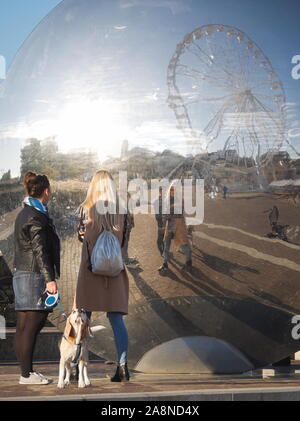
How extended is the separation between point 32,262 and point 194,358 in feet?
4.35

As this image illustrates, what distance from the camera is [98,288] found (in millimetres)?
7055

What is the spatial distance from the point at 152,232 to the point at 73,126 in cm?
90

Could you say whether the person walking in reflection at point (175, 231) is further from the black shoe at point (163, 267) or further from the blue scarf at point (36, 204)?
the blue scarf at point (36, 204)

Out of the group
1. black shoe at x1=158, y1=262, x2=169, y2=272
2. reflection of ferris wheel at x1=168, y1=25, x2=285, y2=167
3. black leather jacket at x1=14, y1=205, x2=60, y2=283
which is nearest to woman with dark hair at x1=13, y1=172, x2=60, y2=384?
black leather jacket at x1=14, y1=205, x2=60, y2=283

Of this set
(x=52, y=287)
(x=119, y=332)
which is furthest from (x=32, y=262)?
(x=119, y=332)

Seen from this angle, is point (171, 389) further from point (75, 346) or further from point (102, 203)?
point (102, 203)

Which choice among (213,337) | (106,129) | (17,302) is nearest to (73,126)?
(106,129)

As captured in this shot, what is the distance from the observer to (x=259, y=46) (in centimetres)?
709

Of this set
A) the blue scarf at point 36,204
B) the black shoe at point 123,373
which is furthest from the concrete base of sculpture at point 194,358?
the blue scarf at point 36,204

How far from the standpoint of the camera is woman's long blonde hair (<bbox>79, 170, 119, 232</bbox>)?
6.86m

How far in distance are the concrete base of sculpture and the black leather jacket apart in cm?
92

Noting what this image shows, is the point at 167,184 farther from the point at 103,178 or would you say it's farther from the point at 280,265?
the point at 280,265

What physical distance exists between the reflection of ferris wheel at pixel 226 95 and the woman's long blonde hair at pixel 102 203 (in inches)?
23.9

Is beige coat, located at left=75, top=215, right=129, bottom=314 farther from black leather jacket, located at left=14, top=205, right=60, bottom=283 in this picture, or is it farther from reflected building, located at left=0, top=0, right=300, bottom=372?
black leather jacket, located at left=14, top=205, right=60, bottom=283
